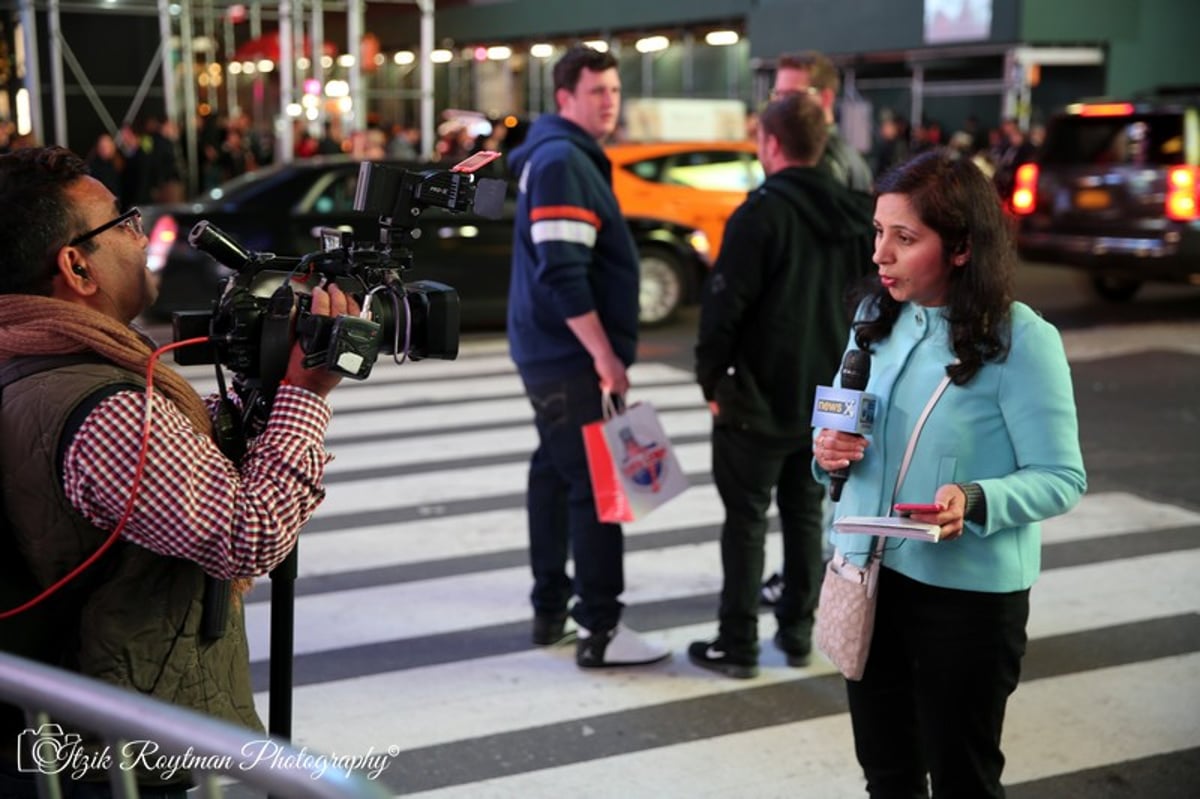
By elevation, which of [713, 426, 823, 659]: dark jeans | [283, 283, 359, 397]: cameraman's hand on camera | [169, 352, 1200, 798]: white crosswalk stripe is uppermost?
[283, 283, 359, 397]: cameraman's hand on camera

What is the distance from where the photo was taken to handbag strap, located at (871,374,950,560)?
2.97 meters

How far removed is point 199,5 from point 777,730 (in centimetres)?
2927

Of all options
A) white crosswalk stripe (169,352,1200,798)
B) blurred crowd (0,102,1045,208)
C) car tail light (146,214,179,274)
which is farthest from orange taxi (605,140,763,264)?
white crosswalk stripe (169,352,1200,798)

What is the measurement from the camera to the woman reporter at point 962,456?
2910mm

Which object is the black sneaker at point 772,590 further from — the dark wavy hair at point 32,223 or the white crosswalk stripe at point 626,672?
the dark wavy hair at point 32,223

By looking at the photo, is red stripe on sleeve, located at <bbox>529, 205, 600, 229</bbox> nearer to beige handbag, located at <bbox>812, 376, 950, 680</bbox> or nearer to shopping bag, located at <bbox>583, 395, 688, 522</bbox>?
shopping bag, located at <bbox>583, 395, 688, 522</bbox>

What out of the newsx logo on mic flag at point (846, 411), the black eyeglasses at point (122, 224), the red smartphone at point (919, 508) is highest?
the black eyeglasses at point (122, 224)

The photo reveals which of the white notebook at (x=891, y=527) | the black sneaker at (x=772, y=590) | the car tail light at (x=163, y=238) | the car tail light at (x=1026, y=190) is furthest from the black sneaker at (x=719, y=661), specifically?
the car tail light at (x=1026, y=190)

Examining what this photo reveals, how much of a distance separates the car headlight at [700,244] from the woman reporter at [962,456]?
10222 millimetres

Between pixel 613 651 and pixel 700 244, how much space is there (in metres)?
8.61

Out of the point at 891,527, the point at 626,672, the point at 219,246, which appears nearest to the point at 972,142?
the point at 626,672

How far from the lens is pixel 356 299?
8.31 feet

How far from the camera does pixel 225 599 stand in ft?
7.97

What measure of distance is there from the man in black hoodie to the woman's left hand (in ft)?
6.14
